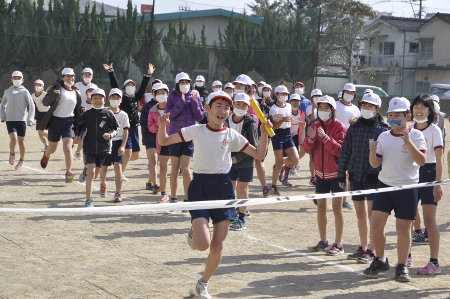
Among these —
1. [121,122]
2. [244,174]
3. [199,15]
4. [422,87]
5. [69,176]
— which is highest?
[199,15]

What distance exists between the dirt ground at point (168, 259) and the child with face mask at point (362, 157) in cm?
34

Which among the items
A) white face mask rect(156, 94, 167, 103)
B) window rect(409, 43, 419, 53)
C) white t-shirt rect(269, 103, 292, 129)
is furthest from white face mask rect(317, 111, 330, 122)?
window rect(409, 43, 419, 53)

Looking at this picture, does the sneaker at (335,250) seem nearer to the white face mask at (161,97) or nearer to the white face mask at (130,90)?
the white face mask at (161,97)

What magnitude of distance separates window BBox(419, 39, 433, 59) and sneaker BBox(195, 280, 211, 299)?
65499 mm

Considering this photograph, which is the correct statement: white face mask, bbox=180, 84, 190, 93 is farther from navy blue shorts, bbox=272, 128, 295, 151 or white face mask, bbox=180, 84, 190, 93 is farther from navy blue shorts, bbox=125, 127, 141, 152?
navy blue shorts, bbox=272, 128, 295, 151

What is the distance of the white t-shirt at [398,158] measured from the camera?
7328 millimetres

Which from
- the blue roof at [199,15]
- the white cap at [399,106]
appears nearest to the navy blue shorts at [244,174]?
the white cap at [399,106]

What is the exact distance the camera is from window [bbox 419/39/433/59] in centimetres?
6881

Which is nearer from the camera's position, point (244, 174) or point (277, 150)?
point (244, 174)

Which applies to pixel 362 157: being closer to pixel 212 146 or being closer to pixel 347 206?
pixel 212 146

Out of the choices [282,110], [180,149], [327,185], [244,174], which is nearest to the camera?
[327,185]

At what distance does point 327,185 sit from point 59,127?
6.49m

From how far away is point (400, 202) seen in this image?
24.2 ft

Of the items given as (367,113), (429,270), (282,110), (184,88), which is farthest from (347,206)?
(429,270)
